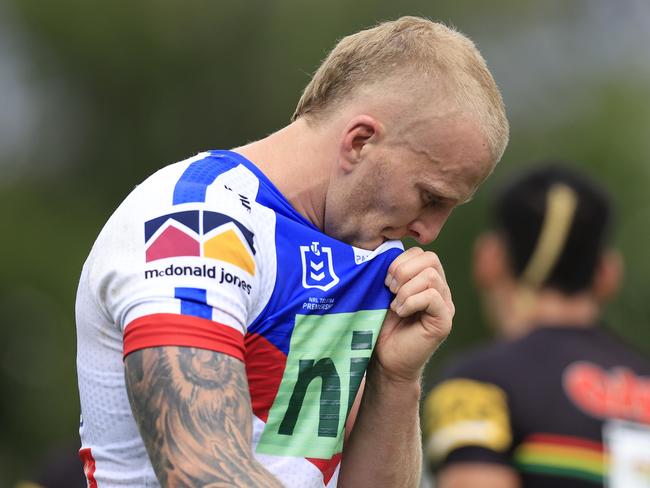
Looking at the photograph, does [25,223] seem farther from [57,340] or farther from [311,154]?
[311,154]

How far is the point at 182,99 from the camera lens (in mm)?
21000

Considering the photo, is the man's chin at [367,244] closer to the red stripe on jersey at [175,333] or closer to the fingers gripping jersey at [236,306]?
the fingers gripping jersey at [236,306]

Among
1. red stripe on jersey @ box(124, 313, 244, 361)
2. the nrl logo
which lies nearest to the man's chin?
the nrl logo

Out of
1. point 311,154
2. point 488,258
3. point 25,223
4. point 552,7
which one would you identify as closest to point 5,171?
point 25,223

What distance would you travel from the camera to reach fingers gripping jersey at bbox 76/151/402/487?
262 centimetres

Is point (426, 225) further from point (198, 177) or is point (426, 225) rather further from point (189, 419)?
point (189, 419)

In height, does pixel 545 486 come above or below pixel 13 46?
above

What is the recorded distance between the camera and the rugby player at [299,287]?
2.57m

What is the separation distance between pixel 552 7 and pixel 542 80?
293 centimetres

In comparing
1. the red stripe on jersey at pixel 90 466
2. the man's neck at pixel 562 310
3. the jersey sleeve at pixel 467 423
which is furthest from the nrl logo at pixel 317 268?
the man's neck at pixel 562 310

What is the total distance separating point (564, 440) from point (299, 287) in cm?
238

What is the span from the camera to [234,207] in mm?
2777

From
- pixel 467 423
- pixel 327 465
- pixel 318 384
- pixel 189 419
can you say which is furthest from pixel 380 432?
pixel 467 423

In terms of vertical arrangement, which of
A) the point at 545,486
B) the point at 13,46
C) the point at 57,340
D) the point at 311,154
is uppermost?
the point at 311,154
